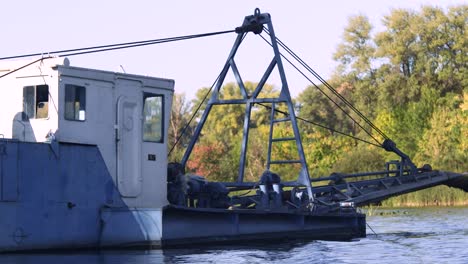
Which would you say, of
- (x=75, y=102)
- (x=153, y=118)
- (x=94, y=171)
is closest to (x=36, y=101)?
(x=75, y=102)

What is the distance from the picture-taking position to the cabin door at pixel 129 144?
23.1m

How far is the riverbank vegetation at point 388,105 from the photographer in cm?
7538

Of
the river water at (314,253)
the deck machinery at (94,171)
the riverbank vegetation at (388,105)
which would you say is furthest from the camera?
the riverbank vegetation at (388,105)

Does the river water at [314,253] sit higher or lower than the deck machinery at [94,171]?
lower

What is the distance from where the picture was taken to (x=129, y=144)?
76.3 feet

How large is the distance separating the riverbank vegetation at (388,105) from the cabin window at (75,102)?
48275 millimetres

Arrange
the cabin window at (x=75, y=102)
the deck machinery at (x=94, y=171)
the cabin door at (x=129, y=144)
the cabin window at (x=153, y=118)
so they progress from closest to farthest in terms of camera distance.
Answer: the deck machinery at (x=94, y=171), the cabin window at (x=75, y=102), the cabin door at (x=129, y=144), the cabin window at (x=153, y=118)

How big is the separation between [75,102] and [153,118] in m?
2.07

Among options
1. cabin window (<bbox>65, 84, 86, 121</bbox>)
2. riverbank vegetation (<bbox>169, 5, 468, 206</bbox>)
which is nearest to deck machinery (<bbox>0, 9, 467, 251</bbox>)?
cabin window (<bbox>65, 84, 86, 121</bbox>)

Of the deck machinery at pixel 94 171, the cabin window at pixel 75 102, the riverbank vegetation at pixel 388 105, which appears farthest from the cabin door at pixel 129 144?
the riverbank vegetation at pixel 388 105

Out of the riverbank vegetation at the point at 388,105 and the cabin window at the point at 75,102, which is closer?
the cabin window at the point at 75,102

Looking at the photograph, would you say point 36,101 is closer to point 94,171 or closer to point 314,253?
point 94,171

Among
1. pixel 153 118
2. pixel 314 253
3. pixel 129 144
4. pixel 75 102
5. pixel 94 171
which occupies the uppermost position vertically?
pixel 75 102

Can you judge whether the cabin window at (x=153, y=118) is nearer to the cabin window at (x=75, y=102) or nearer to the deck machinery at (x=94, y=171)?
the deck machinery at (x=94, y=171)
